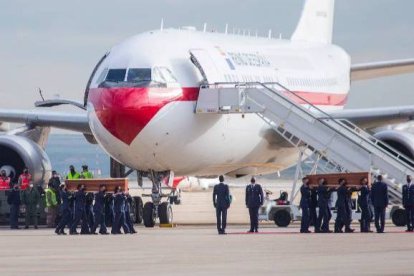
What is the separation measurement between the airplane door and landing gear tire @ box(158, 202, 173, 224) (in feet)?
12.9

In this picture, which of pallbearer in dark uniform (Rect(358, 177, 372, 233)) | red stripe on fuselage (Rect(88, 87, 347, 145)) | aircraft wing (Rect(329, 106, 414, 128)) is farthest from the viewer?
aircraft wing (Rect(329, 106, 414, 128))

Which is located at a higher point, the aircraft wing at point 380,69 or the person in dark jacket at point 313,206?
the aircraft wing at point 380,69

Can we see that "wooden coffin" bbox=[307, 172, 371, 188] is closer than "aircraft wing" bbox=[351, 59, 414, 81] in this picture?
Yes

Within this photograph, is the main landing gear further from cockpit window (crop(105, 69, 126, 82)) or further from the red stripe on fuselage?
cockpit window (crop(105, 69, 126, 82))

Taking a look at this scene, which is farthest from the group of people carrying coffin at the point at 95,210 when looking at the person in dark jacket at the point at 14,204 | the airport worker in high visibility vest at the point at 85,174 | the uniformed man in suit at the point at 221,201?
the airport worker in high visibility vest at the point at 85,174

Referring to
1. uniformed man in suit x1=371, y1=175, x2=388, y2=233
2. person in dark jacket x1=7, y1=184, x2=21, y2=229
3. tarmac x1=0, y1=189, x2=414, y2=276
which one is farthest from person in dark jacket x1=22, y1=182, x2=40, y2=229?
uniformed man in suit x1=371, y1=175, x2=388, y2=233

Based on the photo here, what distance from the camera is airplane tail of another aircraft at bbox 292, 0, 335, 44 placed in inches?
2435

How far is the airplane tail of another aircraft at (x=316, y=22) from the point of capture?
6184 centimetres

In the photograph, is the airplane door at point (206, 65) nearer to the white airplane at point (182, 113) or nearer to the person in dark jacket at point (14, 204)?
the white airplane at point (182, 113)

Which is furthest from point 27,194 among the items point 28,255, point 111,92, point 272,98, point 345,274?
point 345,274

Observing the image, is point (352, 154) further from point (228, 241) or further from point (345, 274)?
point (345, 274)

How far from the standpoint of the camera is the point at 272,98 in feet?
148

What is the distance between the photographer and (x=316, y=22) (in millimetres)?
63281

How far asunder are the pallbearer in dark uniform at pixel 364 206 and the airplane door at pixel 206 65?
21.5ft
